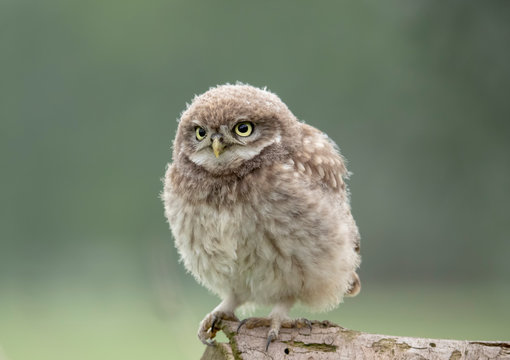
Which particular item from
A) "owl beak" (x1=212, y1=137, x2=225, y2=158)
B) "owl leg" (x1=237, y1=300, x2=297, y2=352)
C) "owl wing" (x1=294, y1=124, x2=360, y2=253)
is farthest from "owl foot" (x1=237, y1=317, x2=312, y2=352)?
"owl beak" (x1=212, y1=137, x2=225, y2=158)

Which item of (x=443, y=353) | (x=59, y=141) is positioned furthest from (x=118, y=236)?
(x=443, y=353)

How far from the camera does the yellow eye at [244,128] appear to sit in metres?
3.16

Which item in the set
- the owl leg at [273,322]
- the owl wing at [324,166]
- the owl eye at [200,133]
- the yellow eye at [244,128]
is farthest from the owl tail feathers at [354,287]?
the owl eye at [200,133]

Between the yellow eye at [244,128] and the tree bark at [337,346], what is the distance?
0.82 meters

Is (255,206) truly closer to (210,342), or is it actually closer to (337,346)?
(210,342)

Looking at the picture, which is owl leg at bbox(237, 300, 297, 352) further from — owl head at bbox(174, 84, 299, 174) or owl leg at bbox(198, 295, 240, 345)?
owl head at bbox(174, 84, 299, 174)

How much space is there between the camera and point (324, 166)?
11.3ft

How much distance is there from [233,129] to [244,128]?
6 cm

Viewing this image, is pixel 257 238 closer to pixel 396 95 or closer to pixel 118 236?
pixel 118 236

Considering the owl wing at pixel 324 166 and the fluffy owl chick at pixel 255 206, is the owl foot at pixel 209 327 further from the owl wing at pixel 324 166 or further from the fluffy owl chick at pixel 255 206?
the owl wing at pixel 324 166

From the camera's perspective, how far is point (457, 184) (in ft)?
40.8

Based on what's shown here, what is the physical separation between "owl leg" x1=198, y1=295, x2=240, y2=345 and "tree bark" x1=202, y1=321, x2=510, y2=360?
11.1 inches

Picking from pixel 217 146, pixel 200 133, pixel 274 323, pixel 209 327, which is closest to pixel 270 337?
pixel 274 323

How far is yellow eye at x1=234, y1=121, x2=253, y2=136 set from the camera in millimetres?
3164
